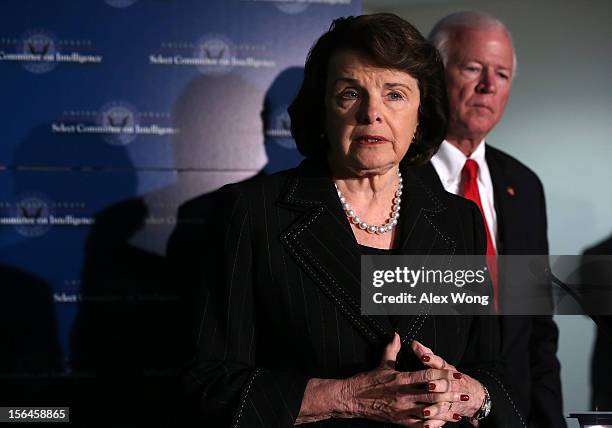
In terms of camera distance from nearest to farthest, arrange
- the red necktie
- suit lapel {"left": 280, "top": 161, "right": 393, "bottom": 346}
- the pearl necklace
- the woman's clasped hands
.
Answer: the woman's clasped hands
suit lapel {"left": 280, "top": 161, "right": 393, "bottom": 346}
the pearl necklace
the red necktie

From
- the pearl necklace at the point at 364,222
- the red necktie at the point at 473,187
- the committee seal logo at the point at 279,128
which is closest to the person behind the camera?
the pearl necklace at the point at 364,222

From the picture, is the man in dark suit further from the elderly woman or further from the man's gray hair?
the elderly woman

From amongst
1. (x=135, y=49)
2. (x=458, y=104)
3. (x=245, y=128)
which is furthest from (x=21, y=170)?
(x=458, y=104)

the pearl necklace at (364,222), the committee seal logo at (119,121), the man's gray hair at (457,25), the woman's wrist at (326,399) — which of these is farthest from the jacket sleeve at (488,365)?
the committee seal logo at (119,121)

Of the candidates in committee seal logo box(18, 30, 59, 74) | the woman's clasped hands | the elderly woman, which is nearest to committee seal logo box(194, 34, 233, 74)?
committee seal logo box(18, 30, 59, 74)

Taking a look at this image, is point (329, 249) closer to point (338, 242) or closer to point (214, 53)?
point (338, 242)

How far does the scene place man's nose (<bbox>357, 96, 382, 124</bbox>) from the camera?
174 cm

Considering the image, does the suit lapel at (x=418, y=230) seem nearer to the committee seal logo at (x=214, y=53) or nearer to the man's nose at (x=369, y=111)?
the man's nose at (x=369, y=111)

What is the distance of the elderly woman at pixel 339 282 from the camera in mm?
1642

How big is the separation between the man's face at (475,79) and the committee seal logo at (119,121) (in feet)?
4.04

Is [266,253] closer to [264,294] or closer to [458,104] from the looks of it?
[264,294]

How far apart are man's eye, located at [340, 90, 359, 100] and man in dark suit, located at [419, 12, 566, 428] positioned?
775mm

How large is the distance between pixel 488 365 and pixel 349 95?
2.81 ft

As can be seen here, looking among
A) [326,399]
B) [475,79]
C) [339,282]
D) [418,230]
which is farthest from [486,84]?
[326,399]
